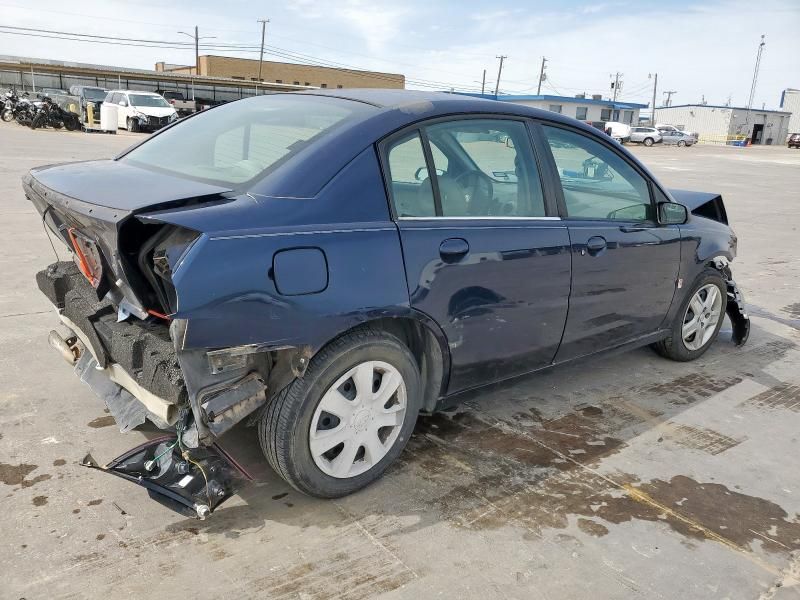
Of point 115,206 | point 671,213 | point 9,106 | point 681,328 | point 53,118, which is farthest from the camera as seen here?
point 9,106

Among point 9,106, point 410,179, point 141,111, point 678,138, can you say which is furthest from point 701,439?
point 678,138

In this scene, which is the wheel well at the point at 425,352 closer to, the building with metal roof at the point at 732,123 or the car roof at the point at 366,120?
the car roof at the point at 366,120

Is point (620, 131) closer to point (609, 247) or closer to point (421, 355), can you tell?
point (609, 247)

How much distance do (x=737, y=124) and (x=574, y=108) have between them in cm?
2193

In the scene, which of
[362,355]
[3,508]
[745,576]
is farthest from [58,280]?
[745,576]

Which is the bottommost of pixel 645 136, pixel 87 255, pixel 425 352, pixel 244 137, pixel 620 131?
pixel 425 352

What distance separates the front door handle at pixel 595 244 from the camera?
3.45 m

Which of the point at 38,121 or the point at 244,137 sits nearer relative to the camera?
the point at 244,137

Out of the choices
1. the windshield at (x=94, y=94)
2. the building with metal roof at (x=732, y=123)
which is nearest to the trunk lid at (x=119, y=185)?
the windshield at (x=94, y=94)

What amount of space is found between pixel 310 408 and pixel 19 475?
1379 mm

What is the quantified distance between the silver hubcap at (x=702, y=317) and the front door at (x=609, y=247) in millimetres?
478

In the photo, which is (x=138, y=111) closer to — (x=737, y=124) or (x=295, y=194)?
(x=295, y=194)

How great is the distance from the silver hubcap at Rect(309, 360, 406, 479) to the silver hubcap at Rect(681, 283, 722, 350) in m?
2.61

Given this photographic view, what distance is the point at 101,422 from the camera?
3.30 m
